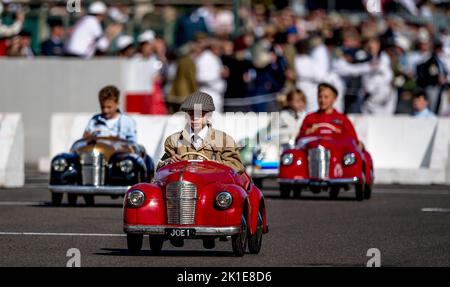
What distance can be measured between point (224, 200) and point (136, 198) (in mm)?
742

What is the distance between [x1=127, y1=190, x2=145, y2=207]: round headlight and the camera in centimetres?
1256

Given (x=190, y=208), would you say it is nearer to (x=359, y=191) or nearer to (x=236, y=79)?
(x=359, y=191)

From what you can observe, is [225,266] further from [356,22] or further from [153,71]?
[356,22]

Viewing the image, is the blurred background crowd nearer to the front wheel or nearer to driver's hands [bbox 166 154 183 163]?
the front wheel

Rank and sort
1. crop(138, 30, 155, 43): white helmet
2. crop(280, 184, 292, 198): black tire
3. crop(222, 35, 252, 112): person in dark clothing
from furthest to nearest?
crop(138, 30, 155, 43): white helmet → crop(222, 35, 252, 112): person in dark clothing → crop(280, 184, 292, 198): black tire

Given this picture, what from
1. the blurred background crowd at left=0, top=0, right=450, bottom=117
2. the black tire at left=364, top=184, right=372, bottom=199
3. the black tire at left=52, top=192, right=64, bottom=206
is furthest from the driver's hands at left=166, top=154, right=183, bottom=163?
the blurred background crowd at left=0, top=0, right=450, bottom=117

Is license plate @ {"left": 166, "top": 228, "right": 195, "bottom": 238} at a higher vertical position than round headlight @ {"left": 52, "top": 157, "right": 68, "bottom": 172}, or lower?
lower

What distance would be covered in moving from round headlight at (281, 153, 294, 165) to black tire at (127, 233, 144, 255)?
308 inches

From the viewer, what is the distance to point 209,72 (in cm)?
3000

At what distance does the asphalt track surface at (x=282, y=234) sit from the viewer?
12.5m

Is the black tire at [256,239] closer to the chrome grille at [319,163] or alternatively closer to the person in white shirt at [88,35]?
the chrome grille at [319,163]

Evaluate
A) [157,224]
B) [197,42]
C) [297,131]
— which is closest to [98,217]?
[157,224]

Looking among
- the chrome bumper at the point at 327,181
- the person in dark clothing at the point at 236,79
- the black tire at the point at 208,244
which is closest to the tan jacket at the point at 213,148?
the black tire at the point at 208,244

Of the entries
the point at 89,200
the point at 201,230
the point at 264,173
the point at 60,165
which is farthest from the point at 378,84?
the point at 201,230
